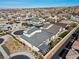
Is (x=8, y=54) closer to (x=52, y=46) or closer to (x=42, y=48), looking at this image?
(x=42, y=48)

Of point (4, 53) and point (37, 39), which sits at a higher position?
point (37, 39)

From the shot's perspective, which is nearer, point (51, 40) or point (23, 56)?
point (23, 56)

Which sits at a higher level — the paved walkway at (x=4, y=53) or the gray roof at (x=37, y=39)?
the gray roof at (x=37, y=39)

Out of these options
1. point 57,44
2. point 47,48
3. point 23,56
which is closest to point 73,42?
point 57,44

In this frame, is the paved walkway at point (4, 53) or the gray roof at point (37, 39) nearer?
the paved walkway at point (4, 53)

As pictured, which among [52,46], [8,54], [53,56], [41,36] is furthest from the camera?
[41,36]

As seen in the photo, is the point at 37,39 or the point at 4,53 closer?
the point at 4,53

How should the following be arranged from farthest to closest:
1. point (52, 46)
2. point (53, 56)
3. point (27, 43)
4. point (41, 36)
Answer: point (41, 36), point (27, 43), point (52, 46), point (53, 56)

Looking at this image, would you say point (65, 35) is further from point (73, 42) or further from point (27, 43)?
point (27, 43)

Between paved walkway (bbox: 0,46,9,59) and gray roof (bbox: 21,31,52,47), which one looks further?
gray roof (bbox: 21,31,52,47)

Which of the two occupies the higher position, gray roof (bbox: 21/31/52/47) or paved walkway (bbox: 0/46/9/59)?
gray roof (bbox: 21/31/52/47)
